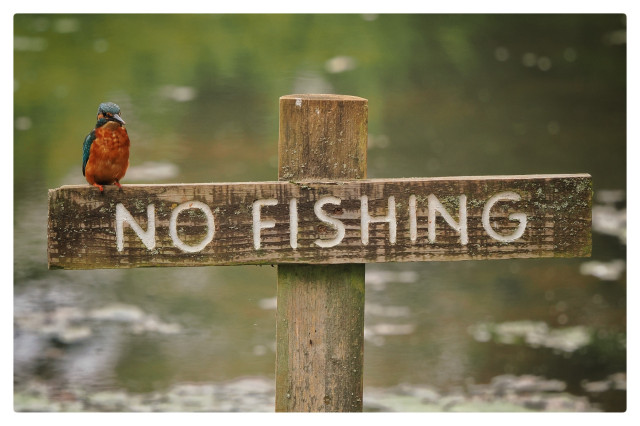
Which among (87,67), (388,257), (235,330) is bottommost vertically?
(235,330)

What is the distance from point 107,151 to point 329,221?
55 cm

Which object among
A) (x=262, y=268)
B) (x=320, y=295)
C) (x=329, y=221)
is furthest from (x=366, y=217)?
(x=262, y=268)

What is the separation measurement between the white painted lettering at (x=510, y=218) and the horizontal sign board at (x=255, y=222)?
0.17 feet

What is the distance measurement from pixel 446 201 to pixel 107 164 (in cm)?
75

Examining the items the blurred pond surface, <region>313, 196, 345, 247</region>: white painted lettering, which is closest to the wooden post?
<region>313, 196, 345, 247</region>: white painted lettering

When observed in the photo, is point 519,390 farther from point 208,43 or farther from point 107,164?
point 107,164

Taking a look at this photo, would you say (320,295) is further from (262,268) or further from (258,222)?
(262,268)

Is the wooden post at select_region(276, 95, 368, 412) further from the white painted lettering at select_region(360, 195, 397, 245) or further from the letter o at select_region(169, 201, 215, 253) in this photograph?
the letter o at select_region(169, 201, 215, 253)

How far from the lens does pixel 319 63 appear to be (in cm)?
388

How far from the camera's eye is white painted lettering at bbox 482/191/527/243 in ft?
5.93

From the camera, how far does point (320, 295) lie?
1820mm

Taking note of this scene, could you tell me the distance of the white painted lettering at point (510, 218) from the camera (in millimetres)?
1807

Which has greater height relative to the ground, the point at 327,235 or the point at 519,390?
the point at 327,235

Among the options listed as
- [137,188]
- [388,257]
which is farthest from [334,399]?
[137,188]
